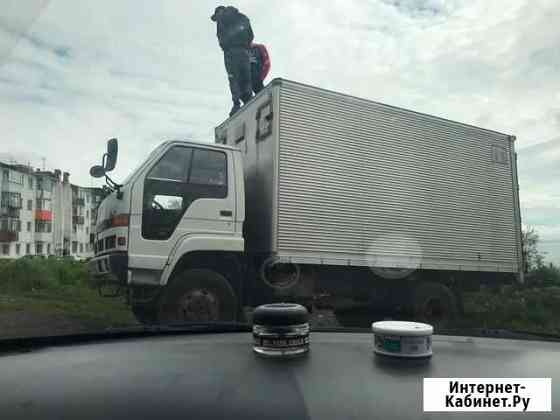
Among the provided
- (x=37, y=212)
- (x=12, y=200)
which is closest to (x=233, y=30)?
(x=12, y=200)

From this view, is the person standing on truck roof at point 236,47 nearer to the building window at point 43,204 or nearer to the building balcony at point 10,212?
the building balcony at point 10,212

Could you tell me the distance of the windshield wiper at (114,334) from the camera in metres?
1.72

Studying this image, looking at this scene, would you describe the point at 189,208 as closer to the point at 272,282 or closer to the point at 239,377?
the point at 272,282

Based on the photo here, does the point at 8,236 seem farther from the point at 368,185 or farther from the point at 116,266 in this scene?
the point at 368,185

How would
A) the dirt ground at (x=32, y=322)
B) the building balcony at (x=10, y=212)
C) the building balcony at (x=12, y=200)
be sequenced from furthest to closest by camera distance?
the building balcony at (x=12, y=200)
the building balcony at (x=10, y=212)
the dirt ground at (x=32, y=322)

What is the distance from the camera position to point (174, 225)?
6176 mm

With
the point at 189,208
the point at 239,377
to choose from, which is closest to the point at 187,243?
the point at 189,208

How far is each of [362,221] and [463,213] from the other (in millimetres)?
2442

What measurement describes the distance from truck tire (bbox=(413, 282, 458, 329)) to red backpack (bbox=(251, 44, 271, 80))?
5107mm

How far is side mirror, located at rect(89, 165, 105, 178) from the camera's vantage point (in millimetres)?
6133

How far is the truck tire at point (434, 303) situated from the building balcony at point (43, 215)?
5695 centimetres

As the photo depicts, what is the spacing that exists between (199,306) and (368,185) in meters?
3.39

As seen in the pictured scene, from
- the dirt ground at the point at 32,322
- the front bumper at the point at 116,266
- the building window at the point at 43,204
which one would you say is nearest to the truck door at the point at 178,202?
the front bumper at the point at 116,266

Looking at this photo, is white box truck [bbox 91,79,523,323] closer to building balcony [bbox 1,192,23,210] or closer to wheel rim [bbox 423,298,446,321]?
wheel rim [bbox 423,298,446,321]
